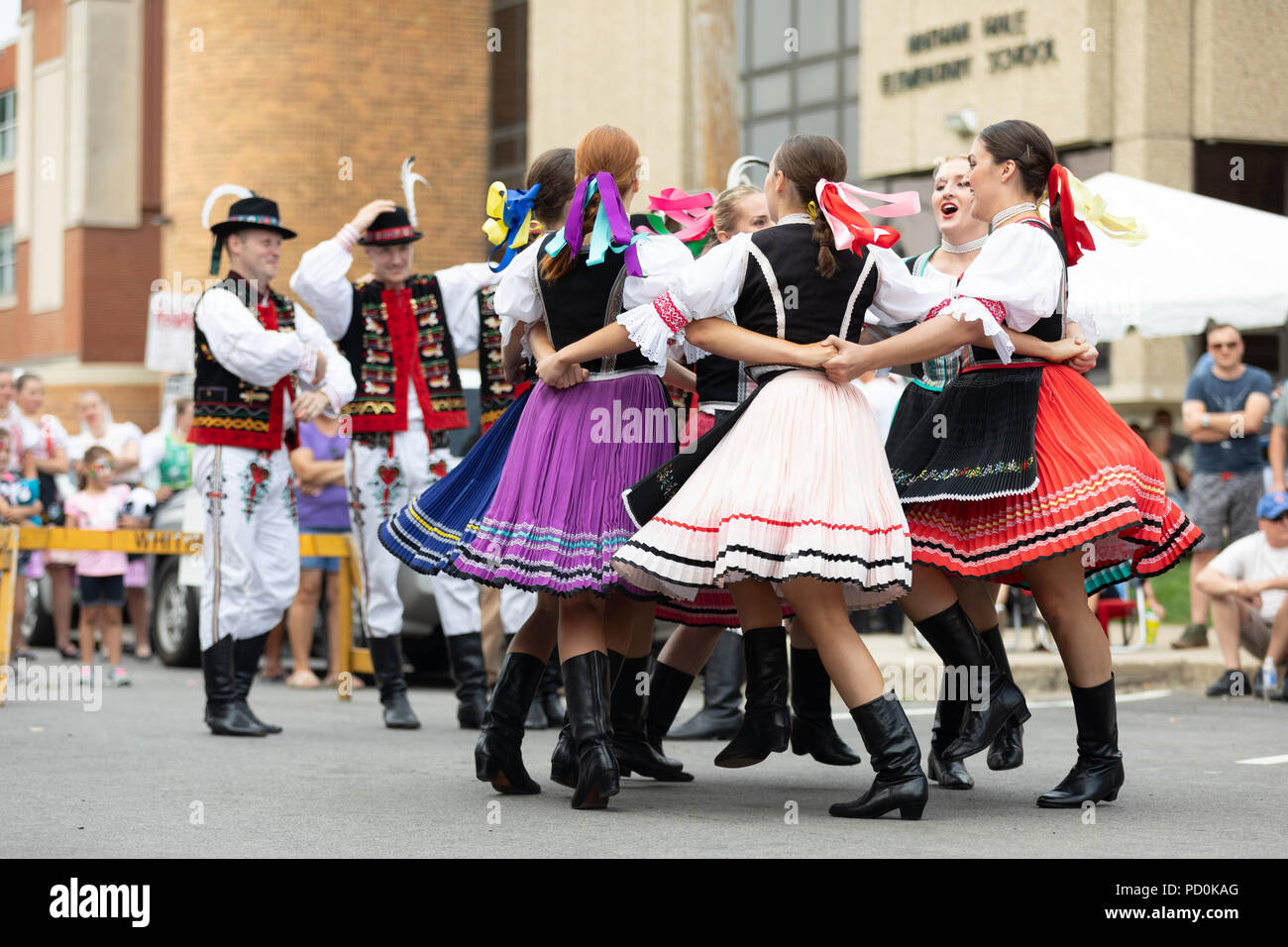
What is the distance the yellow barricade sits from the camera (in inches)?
416

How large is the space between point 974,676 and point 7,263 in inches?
1520

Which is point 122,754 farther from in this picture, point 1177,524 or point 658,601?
point 1177,524

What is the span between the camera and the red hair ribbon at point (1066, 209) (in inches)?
247

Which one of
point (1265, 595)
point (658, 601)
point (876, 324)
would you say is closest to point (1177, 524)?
point (876, 324)

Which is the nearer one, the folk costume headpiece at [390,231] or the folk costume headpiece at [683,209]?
the folk costume headpiece at [683,209]

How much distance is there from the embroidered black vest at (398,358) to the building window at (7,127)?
3572 centimetres

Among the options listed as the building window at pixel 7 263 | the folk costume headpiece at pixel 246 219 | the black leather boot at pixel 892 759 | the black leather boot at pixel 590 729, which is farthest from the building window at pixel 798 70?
the building window at pixel 7 263

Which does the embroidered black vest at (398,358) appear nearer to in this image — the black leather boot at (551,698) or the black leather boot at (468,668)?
the black leather boot at (468,668)

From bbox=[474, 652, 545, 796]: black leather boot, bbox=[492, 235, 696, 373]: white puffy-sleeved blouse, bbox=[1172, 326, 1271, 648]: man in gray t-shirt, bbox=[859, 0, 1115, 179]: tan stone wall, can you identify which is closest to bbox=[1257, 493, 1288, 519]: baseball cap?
bbox=[1172, 326, 1271, 648]: man in gray t-shirt

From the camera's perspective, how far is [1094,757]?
6102 mm

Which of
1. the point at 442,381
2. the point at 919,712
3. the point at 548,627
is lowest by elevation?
the point at 919,712

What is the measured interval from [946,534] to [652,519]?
41.8 inches

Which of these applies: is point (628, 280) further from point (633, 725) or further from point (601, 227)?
point (633, 725)

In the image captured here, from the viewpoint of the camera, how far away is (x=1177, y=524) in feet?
20.2
